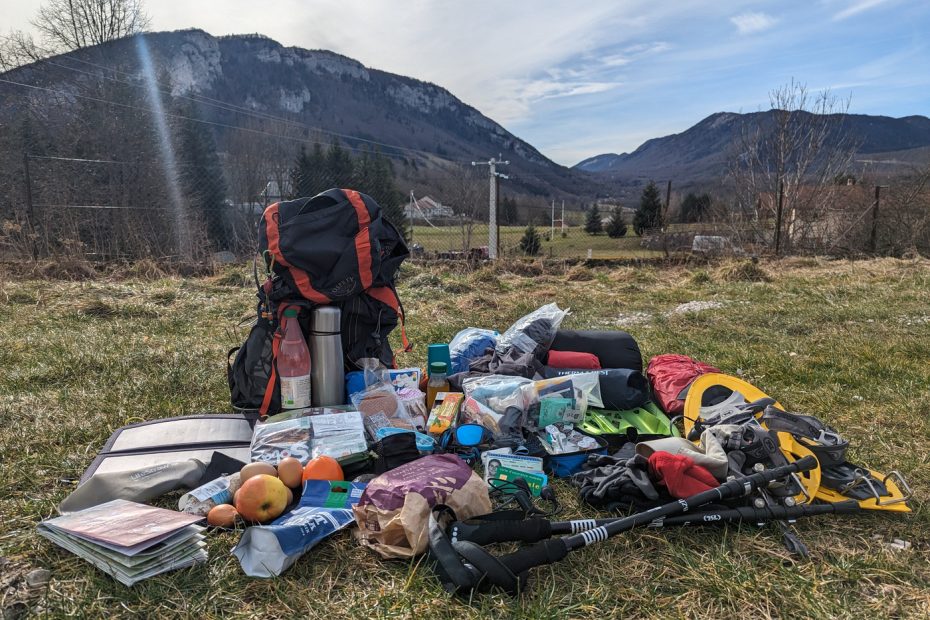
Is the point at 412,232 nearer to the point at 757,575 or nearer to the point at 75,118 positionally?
the point at 75,118

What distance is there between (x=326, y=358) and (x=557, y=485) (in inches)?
57.6

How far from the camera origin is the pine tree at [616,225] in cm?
1836

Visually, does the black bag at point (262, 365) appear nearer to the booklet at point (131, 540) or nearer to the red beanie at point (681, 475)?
the booklet at point (131, 540)

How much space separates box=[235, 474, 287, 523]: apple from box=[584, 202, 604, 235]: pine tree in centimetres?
1992

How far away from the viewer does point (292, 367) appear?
293 cm

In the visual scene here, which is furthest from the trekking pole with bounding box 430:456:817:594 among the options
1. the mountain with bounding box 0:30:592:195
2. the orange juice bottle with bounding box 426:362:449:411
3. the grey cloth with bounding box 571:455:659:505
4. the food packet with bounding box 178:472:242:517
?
the mountain with bounding box 0:30:592:195

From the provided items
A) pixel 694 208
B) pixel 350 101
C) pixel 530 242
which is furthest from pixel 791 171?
pixel 350 101

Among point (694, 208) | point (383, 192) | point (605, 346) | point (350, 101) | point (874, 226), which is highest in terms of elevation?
point (350, 101)

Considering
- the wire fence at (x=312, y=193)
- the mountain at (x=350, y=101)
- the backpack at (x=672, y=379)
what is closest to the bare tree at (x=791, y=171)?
the wire fence at (x=312, y=193)

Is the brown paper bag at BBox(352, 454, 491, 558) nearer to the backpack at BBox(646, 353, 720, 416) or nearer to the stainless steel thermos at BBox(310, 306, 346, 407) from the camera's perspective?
the stainless steel thermos at BBox(310, 306, 346, 407)

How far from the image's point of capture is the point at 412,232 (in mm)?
15289

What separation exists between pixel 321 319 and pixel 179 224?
1051cm

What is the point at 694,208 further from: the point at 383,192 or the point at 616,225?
the point at 383,192

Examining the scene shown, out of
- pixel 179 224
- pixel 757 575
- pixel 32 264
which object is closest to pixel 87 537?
pixel 757 575
